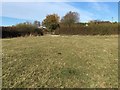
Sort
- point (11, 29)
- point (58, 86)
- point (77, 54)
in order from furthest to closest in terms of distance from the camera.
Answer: point (11, 29), point (77, 54), point (58, 86)

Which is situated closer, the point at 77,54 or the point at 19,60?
the point at 19,60

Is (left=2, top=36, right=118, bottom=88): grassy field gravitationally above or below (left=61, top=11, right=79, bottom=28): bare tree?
below

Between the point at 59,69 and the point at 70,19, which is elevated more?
the point at 70,19

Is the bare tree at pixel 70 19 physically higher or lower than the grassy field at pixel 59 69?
higher

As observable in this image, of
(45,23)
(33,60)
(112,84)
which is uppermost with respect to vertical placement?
(45,23)

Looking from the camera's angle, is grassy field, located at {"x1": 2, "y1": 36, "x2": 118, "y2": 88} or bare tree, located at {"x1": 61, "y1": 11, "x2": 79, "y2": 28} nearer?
grassy field, located at {"x1": 2, "y1": 36, "x2": 118, "y2": 88}

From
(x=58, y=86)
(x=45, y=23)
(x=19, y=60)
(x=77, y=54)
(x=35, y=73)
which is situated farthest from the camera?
(x=45, y=23)

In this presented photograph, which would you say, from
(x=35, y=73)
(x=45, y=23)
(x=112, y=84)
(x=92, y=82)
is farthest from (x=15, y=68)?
(x=45, y=23)

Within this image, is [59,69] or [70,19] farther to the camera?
[70,19]

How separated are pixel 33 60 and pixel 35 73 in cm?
125

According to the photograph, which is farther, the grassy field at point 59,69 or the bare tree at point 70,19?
the bare tree at point 70,19

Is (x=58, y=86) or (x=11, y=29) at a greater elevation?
(x=11, y=29)

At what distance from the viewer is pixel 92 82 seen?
7137 mm

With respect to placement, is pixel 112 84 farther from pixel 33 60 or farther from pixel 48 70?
pixel 33 60
